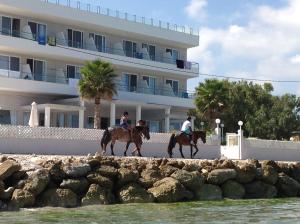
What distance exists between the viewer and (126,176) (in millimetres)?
19312

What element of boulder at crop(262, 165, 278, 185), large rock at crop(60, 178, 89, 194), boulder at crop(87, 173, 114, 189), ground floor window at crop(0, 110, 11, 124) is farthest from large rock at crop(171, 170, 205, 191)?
ground floor window at crop(0, 110, 11, 124)

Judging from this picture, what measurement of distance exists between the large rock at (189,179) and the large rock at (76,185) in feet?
10.7

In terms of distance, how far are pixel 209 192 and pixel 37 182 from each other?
636cm

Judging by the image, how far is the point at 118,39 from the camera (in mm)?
48875

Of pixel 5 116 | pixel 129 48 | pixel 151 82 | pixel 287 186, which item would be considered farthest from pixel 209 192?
pixel 151 82

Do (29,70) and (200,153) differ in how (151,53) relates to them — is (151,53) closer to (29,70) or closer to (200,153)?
(29,70)

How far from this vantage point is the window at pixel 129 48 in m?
49.2

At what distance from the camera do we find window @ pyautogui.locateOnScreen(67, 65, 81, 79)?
45594mm

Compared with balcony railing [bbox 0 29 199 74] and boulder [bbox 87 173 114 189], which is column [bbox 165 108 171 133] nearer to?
balcony railing [bbox 0 29 199 74]

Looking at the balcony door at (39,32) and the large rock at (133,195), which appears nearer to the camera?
the large rock at (133,195)

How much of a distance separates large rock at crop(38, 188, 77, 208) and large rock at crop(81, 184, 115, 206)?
421 mm

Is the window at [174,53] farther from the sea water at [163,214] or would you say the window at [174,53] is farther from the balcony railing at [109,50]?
the sea water at [163,214]

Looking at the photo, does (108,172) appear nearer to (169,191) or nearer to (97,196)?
(97,196)

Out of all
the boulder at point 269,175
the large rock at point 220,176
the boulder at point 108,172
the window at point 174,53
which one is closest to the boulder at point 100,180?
the boulder at point 108,172
